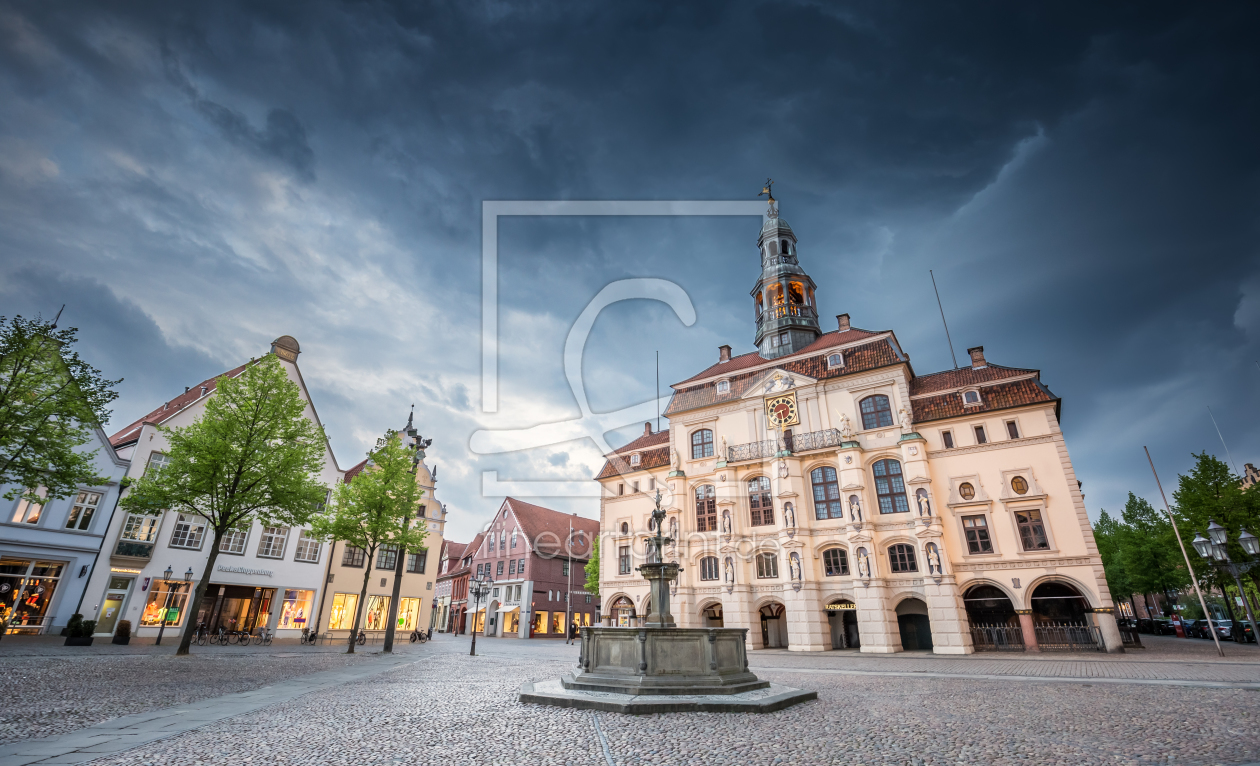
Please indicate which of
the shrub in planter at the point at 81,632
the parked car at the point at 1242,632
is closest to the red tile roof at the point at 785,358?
the parked car at the point at 1242,632

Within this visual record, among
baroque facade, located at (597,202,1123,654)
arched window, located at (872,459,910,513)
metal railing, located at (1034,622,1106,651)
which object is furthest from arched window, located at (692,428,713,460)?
metal railing, located at (1034,622,1106,651)

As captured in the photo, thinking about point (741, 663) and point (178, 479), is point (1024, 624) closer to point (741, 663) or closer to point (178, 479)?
point (741, 663)

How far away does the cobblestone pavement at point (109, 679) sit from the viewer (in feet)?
27.1

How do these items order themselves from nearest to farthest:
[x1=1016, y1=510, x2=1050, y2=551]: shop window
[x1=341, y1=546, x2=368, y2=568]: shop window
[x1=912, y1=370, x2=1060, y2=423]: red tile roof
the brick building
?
1. [x1=1016, y1=510, x2=1050, y2=551]: shop window
2. [x1=912, y1=370, x2=1060, y2=423]: red tile roof
3. [x1=341, y1=546, x2=368, y2=568]: shop window
4. the brick building

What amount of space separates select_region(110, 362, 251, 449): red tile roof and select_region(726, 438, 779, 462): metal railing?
30659 mm

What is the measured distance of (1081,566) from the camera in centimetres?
2616

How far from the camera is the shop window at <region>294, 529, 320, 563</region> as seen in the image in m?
34.1

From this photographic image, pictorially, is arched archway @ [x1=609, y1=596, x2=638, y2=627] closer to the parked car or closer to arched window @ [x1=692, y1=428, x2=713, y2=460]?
arched window @ [x1=692, y1=428, x2=713, y2=460]

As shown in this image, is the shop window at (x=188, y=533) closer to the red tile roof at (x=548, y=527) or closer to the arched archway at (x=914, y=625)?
the red tile roof at (x=548, y=527)

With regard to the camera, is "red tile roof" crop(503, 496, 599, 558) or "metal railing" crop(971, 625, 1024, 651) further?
"red tile roof" crop(503, 496, 599, 558)

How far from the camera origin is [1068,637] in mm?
26688

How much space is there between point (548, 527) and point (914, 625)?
4078cm

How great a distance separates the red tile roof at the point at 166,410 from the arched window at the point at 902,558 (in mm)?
39281

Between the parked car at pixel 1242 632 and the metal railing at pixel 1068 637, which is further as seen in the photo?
the parked car at pixel 1242 632
